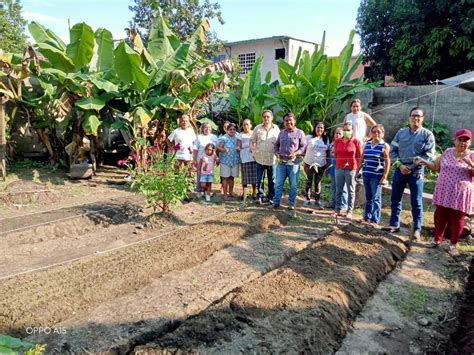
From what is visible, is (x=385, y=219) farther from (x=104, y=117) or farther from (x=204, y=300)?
(x=104, y=117)

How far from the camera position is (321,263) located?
4062mm

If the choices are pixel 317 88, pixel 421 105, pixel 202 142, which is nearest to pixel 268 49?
pixel 421 105

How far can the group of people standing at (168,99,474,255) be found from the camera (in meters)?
4.69

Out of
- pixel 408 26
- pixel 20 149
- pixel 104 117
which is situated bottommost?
pixel 20 149

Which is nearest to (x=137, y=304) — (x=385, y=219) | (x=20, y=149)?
(x=385, y=219)

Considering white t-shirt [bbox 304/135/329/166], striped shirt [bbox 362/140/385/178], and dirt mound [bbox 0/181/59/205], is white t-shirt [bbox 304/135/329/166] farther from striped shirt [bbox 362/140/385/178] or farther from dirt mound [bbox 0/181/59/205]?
dirt mound [bbox 0/181/59/205]

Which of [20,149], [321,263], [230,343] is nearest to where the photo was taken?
[230,343]

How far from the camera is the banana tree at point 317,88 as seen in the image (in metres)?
8.86

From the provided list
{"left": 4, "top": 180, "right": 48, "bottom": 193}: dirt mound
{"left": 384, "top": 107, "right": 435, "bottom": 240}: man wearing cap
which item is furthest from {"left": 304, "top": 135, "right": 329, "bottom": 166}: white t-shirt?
{"left": 4, "top": 180, "right": 48, "bottom": 193}: dirt mound

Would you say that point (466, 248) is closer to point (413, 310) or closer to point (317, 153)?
point (413, 310)

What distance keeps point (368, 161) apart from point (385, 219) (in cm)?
137

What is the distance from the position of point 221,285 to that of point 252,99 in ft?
22.6

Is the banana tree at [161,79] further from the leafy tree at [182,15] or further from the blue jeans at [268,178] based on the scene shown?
the leafy tree at [182,15]

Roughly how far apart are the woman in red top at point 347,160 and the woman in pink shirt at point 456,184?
3.52 feet
